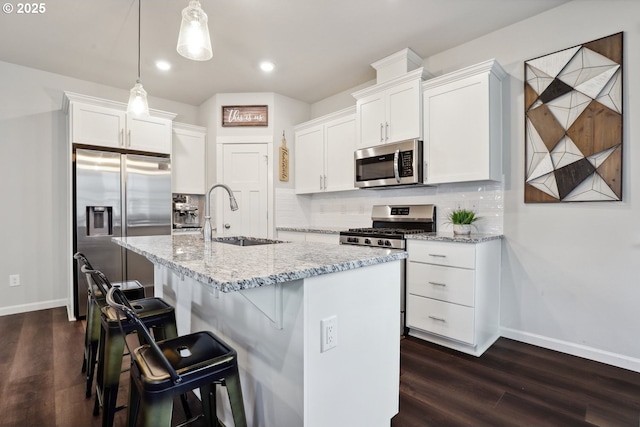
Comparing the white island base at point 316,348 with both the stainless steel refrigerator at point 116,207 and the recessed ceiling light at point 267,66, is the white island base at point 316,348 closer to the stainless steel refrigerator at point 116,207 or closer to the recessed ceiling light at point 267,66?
the stainless steel refrigerator at point 116,207

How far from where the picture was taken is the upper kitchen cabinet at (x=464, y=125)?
260cm

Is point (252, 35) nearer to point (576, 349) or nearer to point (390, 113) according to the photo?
point (390, 113)

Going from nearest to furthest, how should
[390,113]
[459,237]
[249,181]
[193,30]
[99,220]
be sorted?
1. [193,30]
2. [459,237]
3. [390,113]
4. [99,220]
5. [249,181]

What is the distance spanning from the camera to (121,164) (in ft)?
11.7

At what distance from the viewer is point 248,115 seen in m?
4.30

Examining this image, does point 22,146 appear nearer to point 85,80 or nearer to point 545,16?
point 85,80

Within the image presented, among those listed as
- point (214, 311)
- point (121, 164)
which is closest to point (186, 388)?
point (214, 311)

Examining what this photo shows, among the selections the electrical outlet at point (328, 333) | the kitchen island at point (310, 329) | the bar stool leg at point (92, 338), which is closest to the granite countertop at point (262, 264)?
the kitchen island at point (310, 329)

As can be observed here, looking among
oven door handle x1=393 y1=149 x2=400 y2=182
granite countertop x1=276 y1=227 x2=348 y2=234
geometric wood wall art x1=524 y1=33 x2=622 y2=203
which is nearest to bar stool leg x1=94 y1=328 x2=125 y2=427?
granite countertop x1=276 y1=227 x2=348 y2=234

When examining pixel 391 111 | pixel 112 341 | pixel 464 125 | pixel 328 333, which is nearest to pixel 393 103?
pixel 391 111

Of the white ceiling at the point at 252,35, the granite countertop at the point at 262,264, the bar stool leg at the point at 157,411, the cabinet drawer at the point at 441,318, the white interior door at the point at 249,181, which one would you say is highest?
the white ceiling at the point at 252,35

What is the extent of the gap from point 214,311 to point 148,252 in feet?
1.48

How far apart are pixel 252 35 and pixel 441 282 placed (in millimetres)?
2739

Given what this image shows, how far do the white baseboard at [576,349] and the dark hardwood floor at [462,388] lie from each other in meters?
0.06
